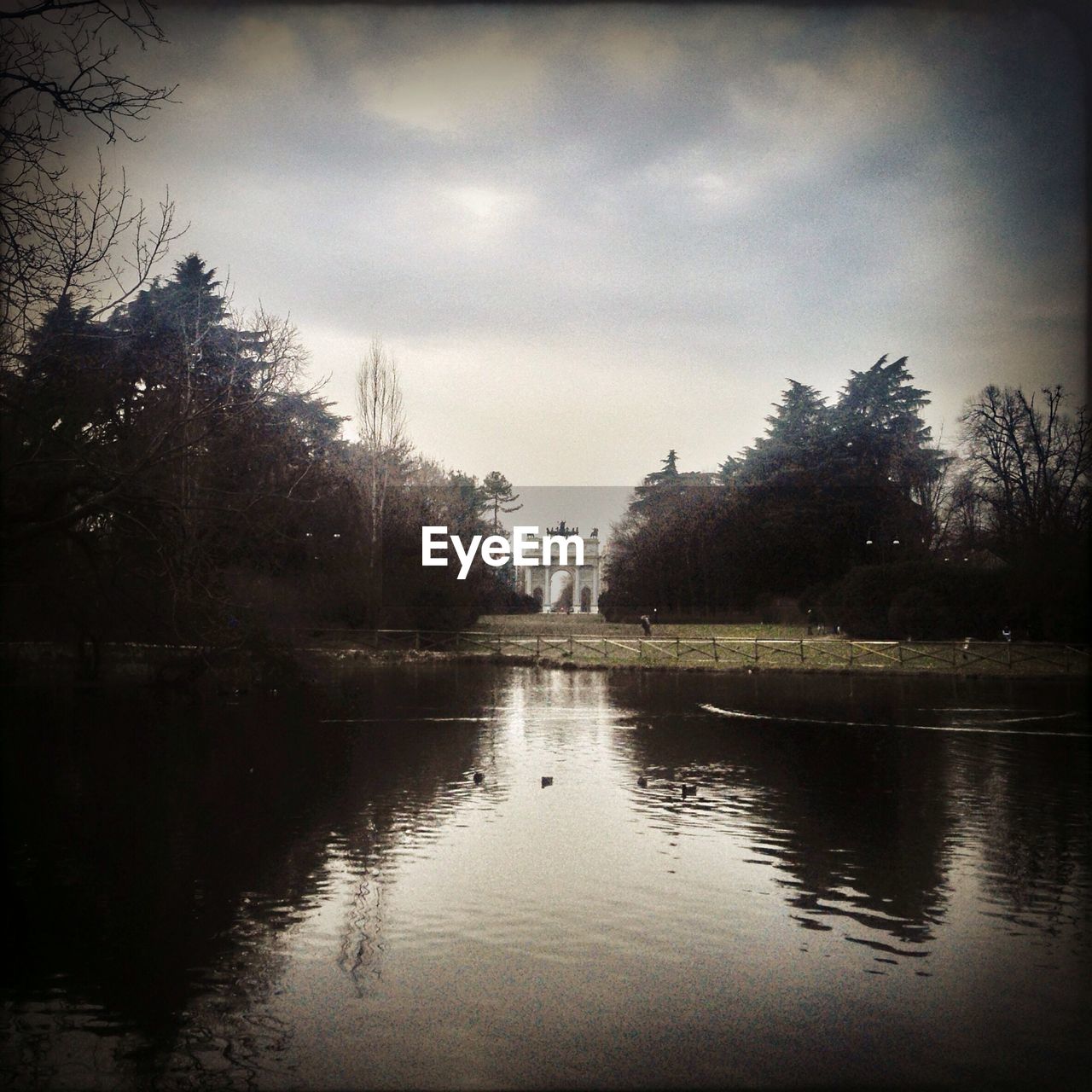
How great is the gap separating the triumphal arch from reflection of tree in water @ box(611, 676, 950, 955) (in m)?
36.2

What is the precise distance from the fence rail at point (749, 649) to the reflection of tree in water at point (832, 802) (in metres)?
8.31

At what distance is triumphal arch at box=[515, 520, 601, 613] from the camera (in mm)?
52594

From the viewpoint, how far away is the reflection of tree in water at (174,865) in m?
3.56

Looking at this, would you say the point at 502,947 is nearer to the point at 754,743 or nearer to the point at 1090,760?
the point at 754,743

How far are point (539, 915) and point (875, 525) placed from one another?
3181cm

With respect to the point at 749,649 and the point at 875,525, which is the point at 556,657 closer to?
the point at 749,649

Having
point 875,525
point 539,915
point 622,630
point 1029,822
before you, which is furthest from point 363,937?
point 875,525

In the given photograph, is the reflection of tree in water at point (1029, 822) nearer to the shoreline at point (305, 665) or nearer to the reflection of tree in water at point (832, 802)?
the reflection of tree in water at point (832, 802)

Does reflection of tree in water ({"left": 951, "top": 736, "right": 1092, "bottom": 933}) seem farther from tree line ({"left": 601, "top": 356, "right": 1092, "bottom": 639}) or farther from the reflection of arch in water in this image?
tree line ({"left": 601, "top": 356, "right": 1092, "bottom": 639})

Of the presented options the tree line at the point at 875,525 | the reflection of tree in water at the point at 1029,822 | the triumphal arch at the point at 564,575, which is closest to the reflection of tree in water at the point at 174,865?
the reflection of tree in water at the point at 1029,822

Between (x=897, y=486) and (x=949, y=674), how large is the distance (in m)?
13.8

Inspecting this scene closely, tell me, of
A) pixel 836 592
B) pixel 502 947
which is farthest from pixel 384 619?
pixel 502 947

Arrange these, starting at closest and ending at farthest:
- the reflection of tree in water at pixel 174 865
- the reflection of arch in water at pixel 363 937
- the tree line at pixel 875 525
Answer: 1. the reflection of tree in water at pixel 174 865
2. the reflection of arch in water at pixel 363 937
3. the tree line at pixel 875 525

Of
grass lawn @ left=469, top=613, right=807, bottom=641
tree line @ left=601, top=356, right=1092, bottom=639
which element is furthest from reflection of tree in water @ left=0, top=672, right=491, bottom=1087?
grass lawn @ left=469, top=613, right=807, bottom=641
